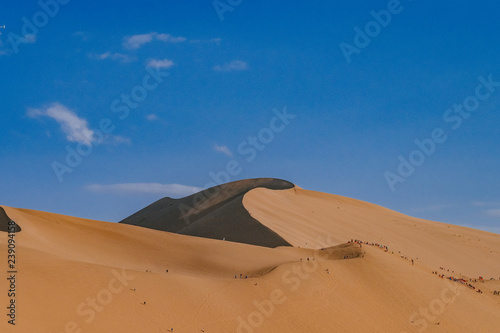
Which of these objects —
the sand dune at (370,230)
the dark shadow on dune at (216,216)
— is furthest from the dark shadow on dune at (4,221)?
the sand dune at (370,230)

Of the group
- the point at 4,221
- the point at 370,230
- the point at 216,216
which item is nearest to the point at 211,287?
the point at 4,221

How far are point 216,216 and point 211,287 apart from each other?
17.6 meters

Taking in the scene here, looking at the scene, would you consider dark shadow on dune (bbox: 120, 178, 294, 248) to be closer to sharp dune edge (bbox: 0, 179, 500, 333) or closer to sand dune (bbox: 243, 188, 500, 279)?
sand dune (bbox: 243, 188, 500, 279)

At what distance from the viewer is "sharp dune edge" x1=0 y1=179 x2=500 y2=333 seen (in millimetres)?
16906

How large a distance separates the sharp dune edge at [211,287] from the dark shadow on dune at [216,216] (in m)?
2.50

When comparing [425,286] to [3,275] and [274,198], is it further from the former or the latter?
[274,198]

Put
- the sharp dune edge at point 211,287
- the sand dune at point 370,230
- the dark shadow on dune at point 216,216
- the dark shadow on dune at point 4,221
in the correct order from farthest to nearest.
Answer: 1. the sand dune at point 370,230
2. the dark shadow on dune at point 216,216
3. the dark shadow on dune at point 4,221
4. the sharp dune edge at point 211,287

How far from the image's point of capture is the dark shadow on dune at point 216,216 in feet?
108

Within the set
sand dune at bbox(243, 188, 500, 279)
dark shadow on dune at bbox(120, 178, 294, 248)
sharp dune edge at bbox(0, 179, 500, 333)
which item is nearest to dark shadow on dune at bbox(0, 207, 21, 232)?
sharp dune edge at bbox(0, 179, 500, 333)

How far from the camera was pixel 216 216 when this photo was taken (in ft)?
122

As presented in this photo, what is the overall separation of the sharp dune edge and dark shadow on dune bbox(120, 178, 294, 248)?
8.21 ft

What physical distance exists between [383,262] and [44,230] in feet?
51.7

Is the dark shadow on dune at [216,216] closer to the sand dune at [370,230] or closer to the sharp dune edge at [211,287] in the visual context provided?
the sand dune at [370,230]

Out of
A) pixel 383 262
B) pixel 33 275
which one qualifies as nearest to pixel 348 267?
pixel 383 262
